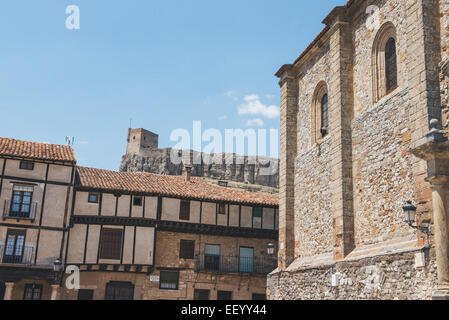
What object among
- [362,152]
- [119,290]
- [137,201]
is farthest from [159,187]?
[362,152]

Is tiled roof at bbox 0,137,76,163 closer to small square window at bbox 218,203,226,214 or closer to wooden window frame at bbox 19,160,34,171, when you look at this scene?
wooden window frame at bbox 19,160,34,171

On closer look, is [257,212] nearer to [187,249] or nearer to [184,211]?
[184,211]

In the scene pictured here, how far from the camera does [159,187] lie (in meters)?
29.0

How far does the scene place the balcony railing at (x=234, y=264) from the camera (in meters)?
27.8

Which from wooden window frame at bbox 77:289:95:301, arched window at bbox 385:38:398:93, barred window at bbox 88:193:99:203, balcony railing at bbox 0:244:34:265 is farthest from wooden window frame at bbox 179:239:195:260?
arched window at bbox 385:38:398:93

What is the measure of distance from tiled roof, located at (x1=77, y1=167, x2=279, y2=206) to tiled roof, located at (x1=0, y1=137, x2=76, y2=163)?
5.07 feet

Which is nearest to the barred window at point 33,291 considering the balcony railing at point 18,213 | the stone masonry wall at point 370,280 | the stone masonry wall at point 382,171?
the balcony railing at point 18,213

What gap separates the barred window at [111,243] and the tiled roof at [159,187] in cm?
232

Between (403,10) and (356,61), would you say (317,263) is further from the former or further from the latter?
(403,10)

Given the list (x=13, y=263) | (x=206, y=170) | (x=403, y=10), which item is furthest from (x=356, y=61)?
(x=206, y=170)

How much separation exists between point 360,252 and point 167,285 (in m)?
15.6

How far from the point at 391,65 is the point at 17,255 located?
20068 mm

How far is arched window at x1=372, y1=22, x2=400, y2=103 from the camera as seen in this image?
13875mm

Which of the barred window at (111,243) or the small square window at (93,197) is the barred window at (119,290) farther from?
the small square window at (93,197)
